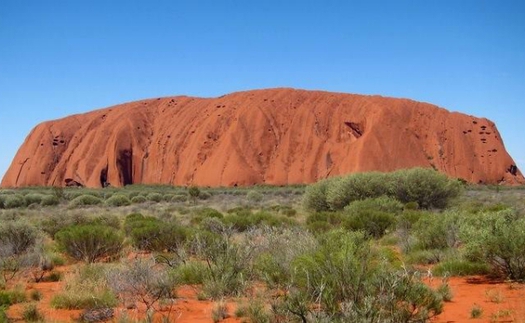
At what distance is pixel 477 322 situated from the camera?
22.4 ft

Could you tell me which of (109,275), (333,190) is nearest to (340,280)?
(109,275)

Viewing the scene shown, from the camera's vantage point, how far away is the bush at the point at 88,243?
13000 mm

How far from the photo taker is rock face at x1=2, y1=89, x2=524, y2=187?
73250 mm

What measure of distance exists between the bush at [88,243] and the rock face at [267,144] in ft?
190

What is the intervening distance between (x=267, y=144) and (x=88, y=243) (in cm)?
6390

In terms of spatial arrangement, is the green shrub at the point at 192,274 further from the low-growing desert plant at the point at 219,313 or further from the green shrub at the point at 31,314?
the green shrub at the point at 31,314

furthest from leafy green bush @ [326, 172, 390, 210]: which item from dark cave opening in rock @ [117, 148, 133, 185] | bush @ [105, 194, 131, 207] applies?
dark cave opening in rock @ [117, 148, 133, 185]

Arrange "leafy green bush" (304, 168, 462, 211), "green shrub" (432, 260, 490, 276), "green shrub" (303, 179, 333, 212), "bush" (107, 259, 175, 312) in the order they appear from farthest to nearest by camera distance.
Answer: "green shrub" (303, 179, 333, 212)
"leafy green bush" (304, 168, 462, 211)
"green shrub" (432, 260, 490, 276)
"bush" (107, 259, 175, 312)

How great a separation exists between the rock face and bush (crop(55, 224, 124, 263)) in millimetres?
57860

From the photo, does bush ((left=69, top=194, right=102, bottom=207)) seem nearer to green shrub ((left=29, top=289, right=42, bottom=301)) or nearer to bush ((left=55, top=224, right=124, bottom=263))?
bush ((left=55, top=224, right=124, bottom=263))

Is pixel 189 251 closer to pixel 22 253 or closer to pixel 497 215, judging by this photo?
pixel 22 253

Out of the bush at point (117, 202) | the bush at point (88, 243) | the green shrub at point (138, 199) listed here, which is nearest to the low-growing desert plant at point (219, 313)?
the bush at point (88, 243)

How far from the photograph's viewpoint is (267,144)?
7662 cm

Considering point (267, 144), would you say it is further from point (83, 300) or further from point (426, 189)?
point (83, 300)
